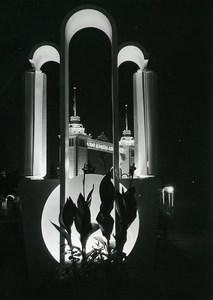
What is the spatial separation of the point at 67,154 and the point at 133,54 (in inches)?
83.0

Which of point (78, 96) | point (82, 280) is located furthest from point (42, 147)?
point (78, 96)

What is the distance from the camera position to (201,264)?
5270mm

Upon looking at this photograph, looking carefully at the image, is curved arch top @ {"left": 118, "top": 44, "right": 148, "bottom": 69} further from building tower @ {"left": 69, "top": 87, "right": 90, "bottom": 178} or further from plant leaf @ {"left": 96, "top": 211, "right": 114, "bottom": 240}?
building tower @ {"left": 69, "top": 87, "right": 90, "bottom": 178}

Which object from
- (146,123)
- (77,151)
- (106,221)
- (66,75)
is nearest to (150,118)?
(146,123)

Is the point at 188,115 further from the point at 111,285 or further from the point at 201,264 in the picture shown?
the point at 111,285

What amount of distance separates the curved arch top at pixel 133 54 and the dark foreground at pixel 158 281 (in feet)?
10.5

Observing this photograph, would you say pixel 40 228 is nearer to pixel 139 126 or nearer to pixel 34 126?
pixel 34 126

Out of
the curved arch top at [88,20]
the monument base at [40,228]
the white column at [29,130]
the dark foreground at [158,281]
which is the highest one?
the curved arch top at [88,20]

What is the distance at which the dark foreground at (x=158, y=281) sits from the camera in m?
3.45

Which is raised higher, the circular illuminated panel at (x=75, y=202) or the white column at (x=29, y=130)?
the white column at (x=29, y=130)

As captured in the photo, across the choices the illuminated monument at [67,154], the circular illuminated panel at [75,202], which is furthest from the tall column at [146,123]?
the circular illuminated panel at [75,202]

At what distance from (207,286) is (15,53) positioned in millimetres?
6205

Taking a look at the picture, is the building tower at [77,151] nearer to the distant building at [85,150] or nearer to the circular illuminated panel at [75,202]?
the distant building at [85,150]

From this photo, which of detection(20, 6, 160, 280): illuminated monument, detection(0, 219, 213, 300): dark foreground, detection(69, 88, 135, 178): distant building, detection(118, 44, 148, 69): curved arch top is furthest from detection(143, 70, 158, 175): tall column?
detection(69, 88, 135, 178): distant building
